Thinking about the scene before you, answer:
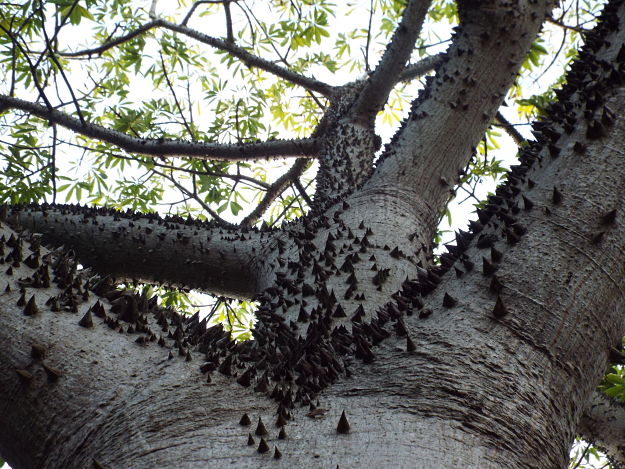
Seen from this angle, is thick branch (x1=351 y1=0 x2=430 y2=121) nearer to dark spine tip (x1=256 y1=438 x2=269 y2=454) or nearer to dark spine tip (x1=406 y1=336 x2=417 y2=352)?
dark spine tip (x1=406 y1=336 x2=417 y2=352)

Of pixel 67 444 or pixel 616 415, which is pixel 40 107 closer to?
pixel 67 444

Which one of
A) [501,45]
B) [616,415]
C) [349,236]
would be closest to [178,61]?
[501,45]

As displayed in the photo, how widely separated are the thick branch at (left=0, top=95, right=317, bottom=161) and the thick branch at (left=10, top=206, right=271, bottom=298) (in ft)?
3.06

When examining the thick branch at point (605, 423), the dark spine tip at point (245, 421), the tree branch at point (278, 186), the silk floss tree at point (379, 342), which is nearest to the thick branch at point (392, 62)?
the tree branch at point (278, 186)

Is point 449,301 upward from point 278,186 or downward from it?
downward

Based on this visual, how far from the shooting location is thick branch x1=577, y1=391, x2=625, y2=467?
2.38 m

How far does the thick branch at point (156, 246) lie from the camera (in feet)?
10.0

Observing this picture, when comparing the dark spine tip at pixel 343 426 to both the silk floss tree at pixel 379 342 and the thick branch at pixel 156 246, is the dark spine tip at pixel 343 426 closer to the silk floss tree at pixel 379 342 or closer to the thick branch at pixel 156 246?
the silk floss tree at pixel 379 342

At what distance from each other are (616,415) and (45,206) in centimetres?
304

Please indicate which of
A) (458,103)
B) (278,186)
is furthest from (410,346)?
(278,186)

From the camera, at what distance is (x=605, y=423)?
2.40 meters

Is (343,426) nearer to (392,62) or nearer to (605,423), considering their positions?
(605,423)

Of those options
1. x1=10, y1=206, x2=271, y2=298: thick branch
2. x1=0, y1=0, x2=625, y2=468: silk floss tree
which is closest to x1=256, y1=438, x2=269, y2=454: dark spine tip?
x1=0, y1=0, x2=625, y2=468: silk floss tree

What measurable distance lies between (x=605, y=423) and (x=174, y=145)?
10.3ft
